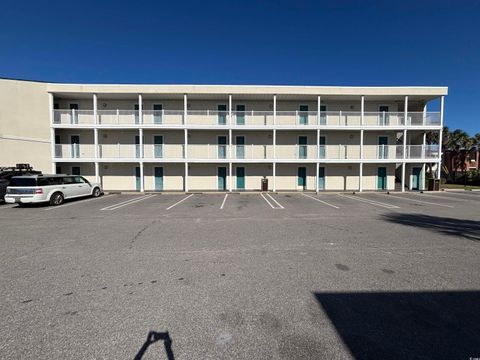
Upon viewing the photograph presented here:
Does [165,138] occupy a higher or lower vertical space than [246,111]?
lower

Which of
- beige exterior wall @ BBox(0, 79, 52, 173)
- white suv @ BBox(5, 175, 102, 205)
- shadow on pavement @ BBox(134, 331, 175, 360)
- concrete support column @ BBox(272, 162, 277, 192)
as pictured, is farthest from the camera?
concrete support column @ BBox(272, 162, 277, 192)

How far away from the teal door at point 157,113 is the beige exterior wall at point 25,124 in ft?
Result: 28.8

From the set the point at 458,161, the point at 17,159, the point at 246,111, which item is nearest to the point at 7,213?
the point at 17,159

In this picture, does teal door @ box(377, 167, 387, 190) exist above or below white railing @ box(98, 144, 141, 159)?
below

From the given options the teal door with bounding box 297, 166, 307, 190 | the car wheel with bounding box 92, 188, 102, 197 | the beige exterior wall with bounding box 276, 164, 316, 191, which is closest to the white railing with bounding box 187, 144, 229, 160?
the beige exterior wall with bounding box 276, 164, 316, 191

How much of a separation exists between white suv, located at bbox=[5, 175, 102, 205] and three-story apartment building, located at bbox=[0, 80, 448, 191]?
5.65m

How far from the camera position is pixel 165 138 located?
2017 centimetres

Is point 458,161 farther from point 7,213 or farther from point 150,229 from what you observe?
point 7,213

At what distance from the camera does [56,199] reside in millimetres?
12250

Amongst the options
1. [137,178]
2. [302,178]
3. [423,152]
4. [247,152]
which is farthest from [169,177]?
[423,152]

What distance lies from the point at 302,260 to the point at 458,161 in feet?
168

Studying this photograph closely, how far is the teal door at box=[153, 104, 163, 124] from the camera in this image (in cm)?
1931

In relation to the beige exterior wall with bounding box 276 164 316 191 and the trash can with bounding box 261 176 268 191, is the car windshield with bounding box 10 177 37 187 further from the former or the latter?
the beige exterior wall with bounding box 276 164 316 191

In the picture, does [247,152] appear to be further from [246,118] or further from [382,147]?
[382,147]
